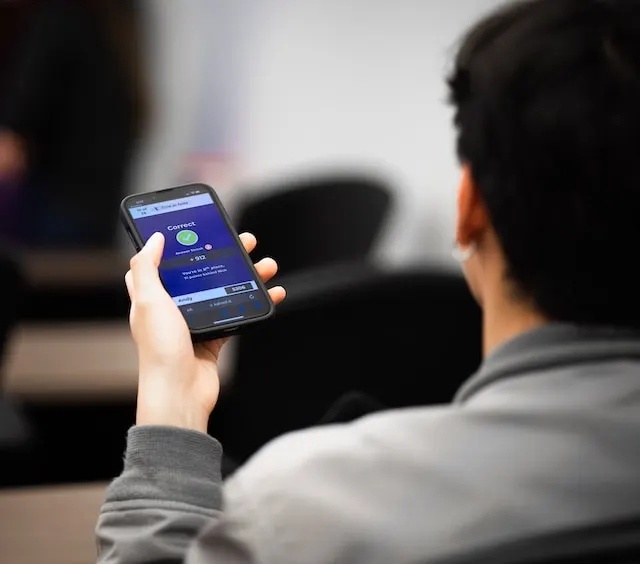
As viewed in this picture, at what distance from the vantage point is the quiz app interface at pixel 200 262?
42.9 inches

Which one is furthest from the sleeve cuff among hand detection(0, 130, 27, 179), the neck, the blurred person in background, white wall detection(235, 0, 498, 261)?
hand detection(0, 130, 27, 179)

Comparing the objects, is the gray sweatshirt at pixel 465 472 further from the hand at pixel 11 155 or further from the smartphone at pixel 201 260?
the hand at pixel 11 155

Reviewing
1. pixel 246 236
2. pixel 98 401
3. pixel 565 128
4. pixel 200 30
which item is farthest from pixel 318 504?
pixel 200 30

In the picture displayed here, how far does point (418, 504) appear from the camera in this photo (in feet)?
2.38

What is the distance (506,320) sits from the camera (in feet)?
2.83

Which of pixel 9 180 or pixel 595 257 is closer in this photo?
pixel 595 257

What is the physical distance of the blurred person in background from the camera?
4223 mm

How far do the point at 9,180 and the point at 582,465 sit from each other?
3815 millimetres

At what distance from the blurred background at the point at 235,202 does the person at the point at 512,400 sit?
0.67 feet

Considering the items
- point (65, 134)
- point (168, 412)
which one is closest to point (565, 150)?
point (168, 412)

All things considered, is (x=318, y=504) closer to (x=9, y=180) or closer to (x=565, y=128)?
(x=565, y=128)

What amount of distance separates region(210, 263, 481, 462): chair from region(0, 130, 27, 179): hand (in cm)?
260

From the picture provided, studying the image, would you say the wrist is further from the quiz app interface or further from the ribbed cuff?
the quiz app interface

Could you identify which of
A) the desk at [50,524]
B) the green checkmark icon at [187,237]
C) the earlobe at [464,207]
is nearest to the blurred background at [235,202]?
the desk at [50,524]
